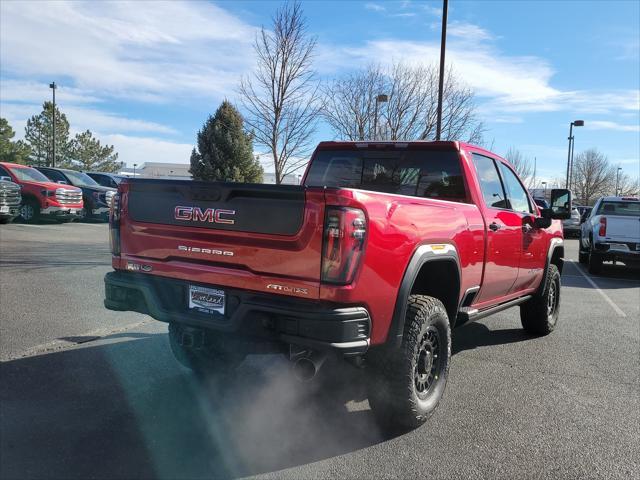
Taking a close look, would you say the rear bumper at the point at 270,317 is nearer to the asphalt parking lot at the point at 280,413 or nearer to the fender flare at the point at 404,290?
the fender flare at the point at 404,290

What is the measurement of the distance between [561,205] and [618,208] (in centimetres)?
843

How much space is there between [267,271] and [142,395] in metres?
1.58

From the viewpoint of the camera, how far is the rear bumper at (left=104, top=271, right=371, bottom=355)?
115 inches

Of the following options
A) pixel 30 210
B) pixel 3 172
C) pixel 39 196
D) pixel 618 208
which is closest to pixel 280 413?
pixel 618 208

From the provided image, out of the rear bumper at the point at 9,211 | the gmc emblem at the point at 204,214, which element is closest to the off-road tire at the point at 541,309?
the gmc emblem at the point at 204,214

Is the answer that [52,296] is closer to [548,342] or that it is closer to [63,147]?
[548,342]

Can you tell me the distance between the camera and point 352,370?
4.72 m

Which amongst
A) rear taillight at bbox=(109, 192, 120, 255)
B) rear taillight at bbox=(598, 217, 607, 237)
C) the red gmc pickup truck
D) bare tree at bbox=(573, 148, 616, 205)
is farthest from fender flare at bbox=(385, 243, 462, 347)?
bare tree at bbox=(573, 148, 616, 205)

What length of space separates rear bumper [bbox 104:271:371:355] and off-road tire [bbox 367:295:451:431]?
40 cm

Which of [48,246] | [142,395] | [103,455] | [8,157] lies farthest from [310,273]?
[8,157]

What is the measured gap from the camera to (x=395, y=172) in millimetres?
4863

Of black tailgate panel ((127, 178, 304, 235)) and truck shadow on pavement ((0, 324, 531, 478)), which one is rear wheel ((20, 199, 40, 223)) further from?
black tailgate panel ((127, 178, 304, 235))

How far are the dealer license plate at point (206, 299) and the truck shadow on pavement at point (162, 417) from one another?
0.80m

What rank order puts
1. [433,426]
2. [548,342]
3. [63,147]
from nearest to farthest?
[433,426]
[548,342]
[63,147]
